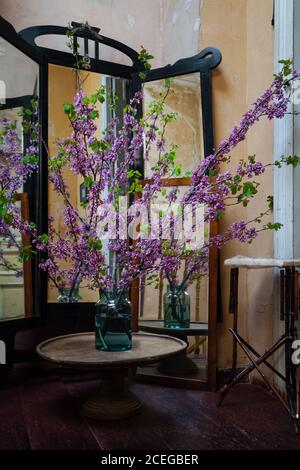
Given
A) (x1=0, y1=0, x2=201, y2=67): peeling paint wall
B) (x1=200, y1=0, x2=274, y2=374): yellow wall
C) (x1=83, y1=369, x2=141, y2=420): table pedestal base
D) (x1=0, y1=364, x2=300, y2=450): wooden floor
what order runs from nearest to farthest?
1. (x1=0, y1=364, x2=300, y2=450): wooden floor
2. (x1=83, y1=369, x2=141, y2=420): table pedestal base
3. (x1=200, y1=0, x2=274, y2=374): yellow wall
4. (x1=0, y1=0, x2=201, y2=67): peeling paint wall

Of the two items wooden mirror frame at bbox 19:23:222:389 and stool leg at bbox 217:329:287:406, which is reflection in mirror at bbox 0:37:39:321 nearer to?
wooden mirror frame at bbox 19:23:222:389

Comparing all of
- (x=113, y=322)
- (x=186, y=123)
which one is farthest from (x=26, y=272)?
(x=186, y=123)

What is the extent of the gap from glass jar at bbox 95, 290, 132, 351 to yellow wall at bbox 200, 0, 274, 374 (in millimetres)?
728

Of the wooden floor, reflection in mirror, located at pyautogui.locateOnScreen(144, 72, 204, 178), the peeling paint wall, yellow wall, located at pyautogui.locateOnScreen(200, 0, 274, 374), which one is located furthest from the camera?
the peeling paint wall

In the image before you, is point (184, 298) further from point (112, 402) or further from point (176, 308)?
point (112, 402)

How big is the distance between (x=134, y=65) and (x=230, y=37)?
0.51m

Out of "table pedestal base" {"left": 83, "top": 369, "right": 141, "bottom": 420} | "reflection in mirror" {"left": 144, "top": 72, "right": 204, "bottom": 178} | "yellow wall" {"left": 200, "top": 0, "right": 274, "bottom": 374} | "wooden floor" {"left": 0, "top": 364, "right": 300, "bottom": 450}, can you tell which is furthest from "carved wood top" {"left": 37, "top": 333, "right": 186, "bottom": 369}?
"reflection in mirror" {"left": 144, "top": 72, "right": 204, "bottom": 178}

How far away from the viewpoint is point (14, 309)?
2098mm

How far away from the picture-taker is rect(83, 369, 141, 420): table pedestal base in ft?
5.50

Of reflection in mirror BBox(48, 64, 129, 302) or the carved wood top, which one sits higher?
reflection in mirror BBox(48, 64, 129, 302)

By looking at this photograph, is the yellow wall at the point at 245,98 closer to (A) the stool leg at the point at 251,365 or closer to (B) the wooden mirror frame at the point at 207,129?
(B) the wooden mirror frame at the point at 207,129
